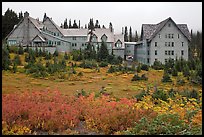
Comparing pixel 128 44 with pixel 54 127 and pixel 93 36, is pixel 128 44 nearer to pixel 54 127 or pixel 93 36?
pixel 93 36

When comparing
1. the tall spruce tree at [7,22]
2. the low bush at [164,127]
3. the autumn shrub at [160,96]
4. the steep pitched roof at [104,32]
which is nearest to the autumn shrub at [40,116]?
the low bush at [164,127]

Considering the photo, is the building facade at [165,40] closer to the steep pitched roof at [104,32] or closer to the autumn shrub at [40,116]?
the steep pitched roof at [104,32]

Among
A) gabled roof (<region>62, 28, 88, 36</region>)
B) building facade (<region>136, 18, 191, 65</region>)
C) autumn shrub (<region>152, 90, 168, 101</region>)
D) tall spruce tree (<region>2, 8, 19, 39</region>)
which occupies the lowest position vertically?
autumn shrub (<region>152, 90, 168, 101</region>)

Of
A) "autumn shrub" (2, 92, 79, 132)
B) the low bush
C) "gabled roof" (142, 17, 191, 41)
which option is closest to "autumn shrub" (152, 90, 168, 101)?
"autumn shrub" (2, 92, 79, 132)

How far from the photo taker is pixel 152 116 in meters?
Result: 9.10

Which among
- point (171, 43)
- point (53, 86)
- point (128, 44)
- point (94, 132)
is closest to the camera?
point (94, 132)

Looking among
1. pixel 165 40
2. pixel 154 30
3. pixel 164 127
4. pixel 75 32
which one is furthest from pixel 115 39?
pixel 164 127

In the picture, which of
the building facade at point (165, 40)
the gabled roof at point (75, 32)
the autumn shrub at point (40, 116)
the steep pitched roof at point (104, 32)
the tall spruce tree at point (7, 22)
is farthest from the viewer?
the tall spruce tree at point (7, 22)

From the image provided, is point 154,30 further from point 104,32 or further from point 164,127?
point 164,127

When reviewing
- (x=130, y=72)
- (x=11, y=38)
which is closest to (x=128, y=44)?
(x=11, y=38)

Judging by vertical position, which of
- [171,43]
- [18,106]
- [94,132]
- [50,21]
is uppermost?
[50,21]

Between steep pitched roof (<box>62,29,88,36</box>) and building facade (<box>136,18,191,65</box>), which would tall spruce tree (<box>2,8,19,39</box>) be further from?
building facade (<box>136,18,191,65</box>)

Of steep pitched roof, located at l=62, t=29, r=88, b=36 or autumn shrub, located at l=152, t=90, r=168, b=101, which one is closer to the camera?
autumn shrub, located at l=152, t=90, r=168, b=101

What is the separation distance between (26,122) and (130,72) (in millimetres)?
17817
